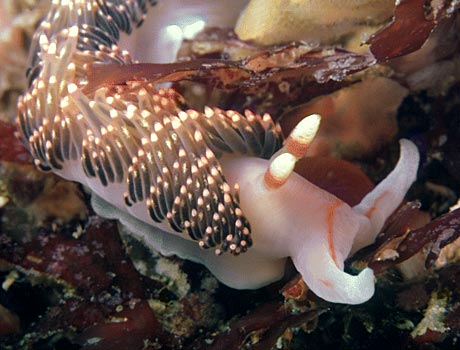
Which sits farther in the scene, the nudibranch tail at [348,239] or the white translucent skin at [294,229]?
the white translucent skin at [294,229]

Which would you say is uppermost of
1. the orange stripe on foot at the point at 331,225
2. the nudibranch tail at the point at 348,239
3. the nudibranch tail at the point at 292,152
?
the nudibranch tail at the point at 292,152

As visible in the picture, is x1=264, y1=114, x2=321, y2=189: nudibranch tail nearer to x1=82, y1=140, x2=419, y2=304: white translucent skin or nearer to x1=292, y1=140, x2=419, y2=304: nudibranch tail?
x1=82, y1=140, x2=419, y2=304: white translucent skin

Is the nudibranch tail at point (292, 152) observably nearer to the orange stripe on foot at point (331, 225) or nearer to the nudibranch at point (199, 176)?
the nudibranch at point (199, 176)

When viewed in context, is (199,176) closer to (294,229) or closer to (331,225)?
(294,229)

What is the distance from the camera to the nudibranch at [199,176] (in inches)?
82.4

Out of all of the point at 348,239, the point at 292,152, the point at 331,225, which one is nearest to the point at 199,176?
the point at 292,152

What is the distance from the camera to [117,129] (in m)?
2.14

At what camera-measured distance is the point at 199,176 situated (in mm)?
2086

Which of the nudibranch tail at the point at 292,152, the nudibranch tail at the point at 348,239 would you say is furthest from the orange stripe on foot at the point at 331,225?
the nudibranch tail at the point at 292,152

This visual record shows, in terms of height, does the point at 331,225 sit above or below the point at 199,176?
below

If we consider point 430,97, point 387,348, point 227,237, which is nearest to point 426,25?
point 430,97

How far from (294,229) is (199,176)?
0.51m

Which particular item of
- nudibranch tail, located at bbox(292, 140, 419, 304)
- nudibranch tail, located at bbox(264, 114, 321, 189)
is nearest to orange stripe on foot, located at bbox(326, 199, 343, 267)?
nudibranch tail, located at bbox(292, 140, 419, 304)

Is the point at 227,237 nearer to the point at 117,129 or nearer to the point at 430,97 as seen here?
the point at 117,129
